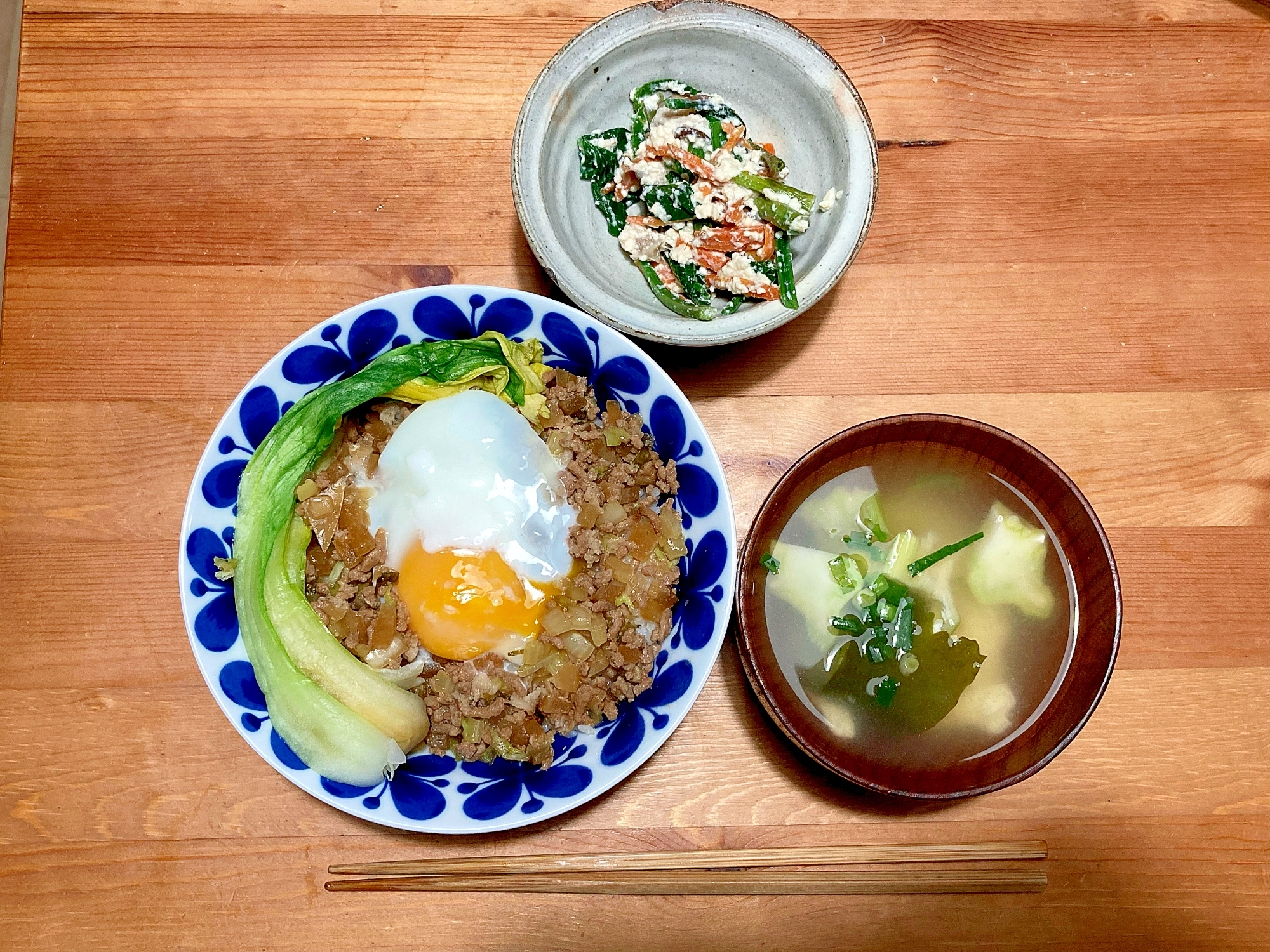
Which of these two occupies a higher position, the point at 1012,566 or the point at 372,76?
the point at 372,76

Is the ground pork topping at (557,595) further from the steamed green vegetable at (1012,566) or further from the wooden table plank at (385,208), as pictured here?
the steamed green vegetable at (1012,566)

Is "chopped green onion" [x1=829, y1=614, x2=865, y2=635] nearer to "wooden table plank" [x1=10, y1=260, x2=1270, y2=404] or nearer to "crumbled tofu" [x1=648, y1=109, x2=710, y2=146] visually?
"wooden table plank" [x1=10, y1=260, x2=1270, y2=404]

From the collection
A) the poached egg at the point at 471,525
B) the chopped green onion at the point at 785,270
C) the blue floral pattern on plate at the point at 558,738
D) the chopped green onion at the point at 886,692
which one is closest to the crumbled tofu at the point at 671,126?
the chopped green onion at the point at 785,270

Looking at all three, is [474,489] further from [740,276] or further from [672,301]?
[740,276]

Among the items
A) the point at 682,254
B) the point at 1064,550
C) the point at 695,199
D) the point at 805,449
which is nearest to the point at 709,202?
the point at 695,199

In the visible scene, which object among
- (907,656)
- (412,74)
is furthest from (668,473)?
(412,74)

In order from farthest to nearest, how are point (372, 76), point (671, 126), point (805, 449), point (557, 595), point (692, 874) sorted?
point (372, 76) < point (805, 449) < point (671, 126) < point (692, 874) < point (557, 595)

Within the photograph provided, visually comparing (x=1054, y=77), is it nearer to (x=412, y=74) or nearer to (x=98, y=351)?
(x=412, y=74)

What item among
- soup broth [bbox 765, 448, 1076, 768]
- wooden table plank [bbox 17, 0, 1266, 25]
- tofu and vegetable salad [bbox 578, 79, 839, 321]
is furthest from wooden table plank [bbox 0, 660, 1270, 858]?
wooden table plank [bbox 17, 0, 1266, 25]
